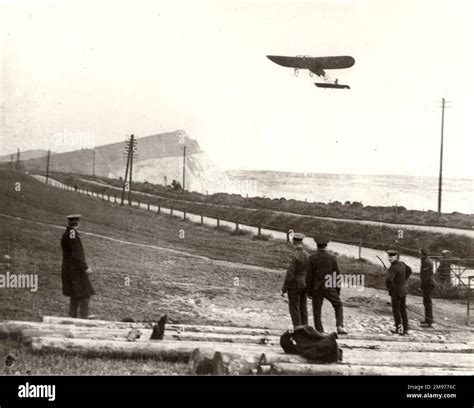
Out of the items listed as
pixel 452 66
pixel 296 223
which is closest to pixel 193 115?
pixel 452 66

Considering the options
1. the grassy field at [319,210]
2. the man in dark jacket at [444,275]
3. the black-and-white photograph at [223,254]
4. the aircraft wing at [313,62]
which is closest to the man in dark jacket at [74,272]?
the black-and-white photograph at [223,254]

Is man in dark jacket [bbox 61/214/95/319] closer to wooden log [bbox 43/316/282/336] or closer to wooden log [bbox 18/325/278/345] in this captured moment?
wooden log [bbox 43/316/282/336]

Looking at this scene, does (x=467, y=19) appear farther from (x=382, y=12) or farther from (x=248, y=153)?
(x=248, y=153)

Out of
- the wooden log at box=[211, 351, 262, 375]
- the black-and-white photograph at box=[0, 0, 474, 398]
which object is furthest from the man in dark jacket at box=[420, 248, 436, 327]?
the wooden log at box=[211, 351, 262, 375]

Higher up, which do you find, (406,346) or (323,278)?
(323,278)

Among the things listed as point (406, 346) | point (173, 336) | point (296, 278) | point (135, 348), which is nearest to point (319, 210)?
point (296, 278)

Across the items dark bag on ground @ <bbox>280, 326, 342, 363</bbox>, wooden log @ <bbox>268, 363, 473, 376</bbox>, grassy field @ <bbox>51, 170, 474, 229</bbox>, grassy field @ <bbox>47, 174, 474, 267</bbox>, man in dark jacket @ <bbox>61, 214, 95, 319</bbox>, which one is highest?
grassy field @ <bbox>51, 170, 474, 229</bbox>

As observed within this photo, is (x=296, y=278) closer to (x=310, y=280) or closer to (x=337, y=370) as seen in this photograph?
(x=310, y=280)
